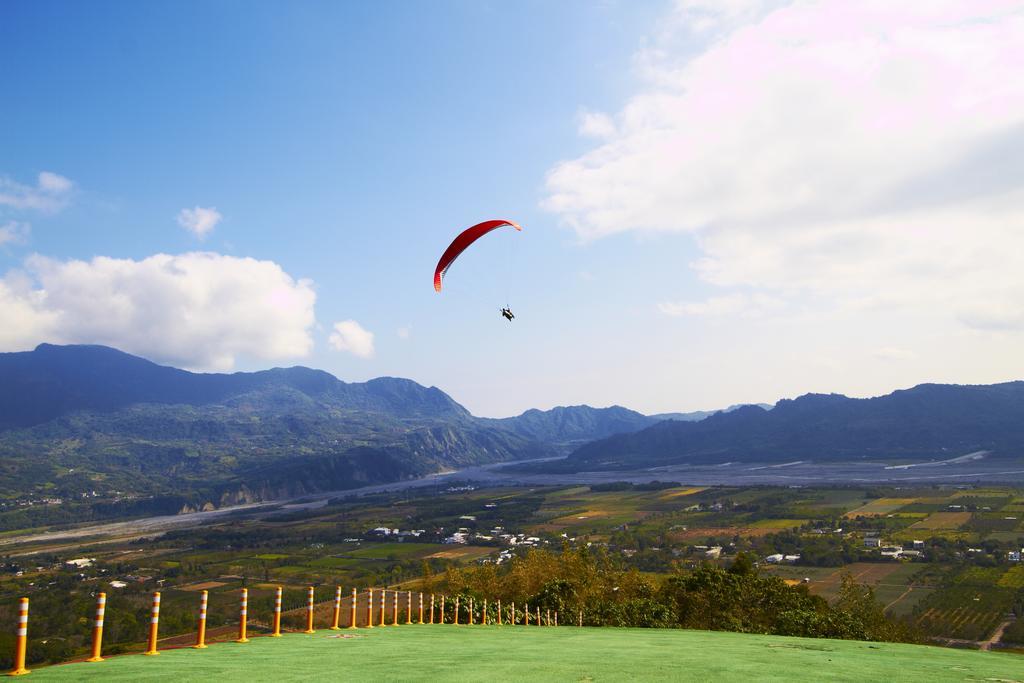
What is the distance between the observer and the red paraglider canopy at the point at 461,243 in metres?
31.3

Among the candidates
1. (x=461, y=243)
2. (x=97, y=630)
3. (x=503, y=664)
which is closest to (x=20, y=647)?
(x=97, y=630)

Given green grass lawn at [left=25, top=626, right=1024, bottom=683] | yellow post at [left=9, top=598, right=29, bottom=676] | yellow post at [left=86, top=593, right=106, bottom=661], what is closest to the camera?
yellow post at [left=9, top=598, right=29, bottom=676]

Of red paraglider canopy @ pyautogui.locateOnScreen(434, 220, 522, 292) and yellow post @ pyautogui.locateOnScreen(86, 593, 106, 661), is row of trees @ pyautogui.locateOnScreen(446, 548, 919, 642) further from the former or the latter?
yellow post @ pyautogui.locateOnScreen(86, 593, 106, 661)

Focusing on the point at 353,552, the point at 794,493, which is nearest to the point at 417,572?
the point at 353,552

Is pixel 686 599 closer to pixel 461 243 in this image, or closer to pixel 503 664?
pixel 461 243

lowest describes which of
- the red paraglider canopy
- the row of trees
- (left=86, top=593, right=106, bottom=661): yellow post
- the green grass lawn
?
the row of trees

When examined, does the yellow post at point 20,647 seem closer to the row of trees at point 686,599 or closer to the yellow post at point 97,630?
the yellow post at point 97,630

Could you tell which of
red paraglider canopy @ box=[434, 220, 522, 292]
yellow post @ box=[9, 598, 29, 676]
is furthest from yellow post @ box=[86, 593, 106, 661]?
red paraglider canopy @ box=[434, 220, 522, 292]

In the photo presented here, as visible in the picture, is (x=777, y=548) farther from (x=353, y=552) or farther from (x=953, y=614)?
(x=353, y=552)

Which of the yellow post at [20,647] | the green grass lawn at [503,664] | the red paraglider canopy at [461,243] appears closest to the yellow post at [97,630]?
the green grass lawn at [503,664]

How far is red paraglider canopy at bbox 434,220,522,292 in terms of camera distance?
31297 mm

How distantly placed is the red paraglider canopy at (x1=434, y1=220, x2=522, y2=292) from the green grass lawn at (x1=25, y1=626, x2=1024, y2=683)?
20159mm

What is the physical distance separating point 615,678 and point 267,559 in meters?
142

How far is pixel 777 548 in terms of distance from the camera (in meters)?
113
